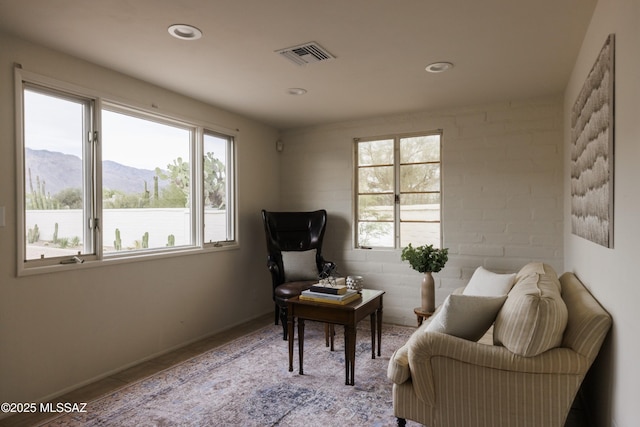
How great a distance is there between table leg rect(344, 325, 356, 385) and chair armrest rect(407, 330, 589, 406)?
29.0 inches

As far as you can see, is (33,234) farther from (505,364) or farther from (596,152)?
(596,152)

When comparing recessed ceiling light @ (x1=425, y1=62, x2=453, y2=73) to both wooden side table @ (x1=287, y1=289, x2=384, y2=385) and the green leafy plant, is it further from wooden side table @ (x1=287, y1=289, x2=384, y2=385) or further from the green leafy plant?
wooden side table @ (x1=287, y1=289, x2=384, y2=385)

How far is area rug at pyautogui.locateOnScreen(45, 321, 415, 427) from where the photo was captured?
2.31 m

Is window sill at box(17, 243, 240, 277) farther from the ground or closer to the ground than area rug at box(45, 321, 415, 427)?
farther from the ground

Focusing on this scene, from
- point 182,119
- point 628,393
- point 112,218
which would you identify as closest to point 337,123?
point 182,119

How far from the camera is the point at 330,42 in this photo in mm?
2498

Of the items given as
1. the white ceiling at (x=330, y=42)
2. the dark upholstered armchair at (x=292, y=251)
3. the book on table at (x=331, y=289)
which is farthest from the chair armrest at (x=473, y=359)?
the dark upholstered armchair at (x=292, y=251)

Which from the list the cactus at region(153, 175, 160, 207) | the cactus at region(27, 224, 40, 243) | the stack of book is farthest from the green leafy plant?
the cactus at region(27, 224, 40, 243)

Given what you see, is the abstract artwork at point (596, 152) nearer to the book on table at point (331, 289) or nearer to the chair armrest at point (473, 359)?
the chair armrest at point (473, 359)

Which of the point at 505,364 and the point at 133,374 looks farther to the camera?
the point at 133,374

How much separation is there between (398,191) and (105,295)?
3.04 meters

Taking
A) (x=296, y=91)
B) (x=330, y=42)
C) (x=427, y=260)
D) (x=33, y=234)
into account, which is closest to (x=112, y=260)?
(x=33, y=234)

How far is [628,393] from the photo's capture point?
1.51 meters

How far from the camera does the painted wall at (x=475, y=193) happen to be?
3.71 meters
